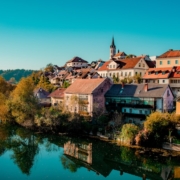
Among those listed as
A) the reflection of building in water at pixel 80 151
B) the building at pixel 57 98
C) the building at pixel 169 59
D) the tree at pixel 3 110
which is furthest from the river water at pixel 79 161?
the building at pixel 169 59

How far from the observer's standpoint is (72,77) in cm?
7475

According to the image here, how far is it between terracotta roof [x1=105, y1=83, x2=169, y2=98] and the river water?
10.7m

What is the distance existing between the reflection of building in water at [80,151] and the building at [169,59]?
28.1m

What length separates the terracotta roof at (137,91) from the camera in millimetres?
40219

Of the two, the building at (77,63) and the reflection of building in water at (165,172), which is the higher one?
the building at (77,63)

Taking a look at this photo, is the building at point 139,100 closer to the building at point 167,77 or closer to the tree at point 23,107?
the building at point 167,77

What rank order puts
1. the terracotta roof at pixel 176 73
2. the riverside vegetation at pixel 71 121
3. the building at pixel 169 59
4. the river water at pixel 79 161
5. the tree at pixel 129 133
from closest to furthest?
the river water at pixel 79 161
the riverside vegetation at pixel 71 121
the tree at pixel 129 133
the terracotta roof at pixel 176 73
the building at pixel 169 59

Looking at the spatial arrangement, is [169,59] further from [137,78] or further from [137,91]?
[137,91]

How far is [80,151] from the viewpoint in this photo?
1336 inches

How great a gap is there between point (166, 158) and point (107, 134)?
10.8m

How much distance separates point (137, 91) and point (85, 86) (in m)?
10.8

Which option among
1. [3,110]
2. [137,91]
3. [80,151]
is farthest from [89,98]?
[3,110]

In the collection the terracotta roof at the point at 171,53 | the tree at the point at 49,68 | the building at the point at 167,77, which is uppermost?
the tree at the point at 49,68

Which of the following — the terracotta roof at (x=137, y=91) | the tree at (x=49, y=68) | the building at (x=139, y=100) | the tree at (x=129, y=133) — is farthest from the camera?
the tree at (x=49, y=68)
